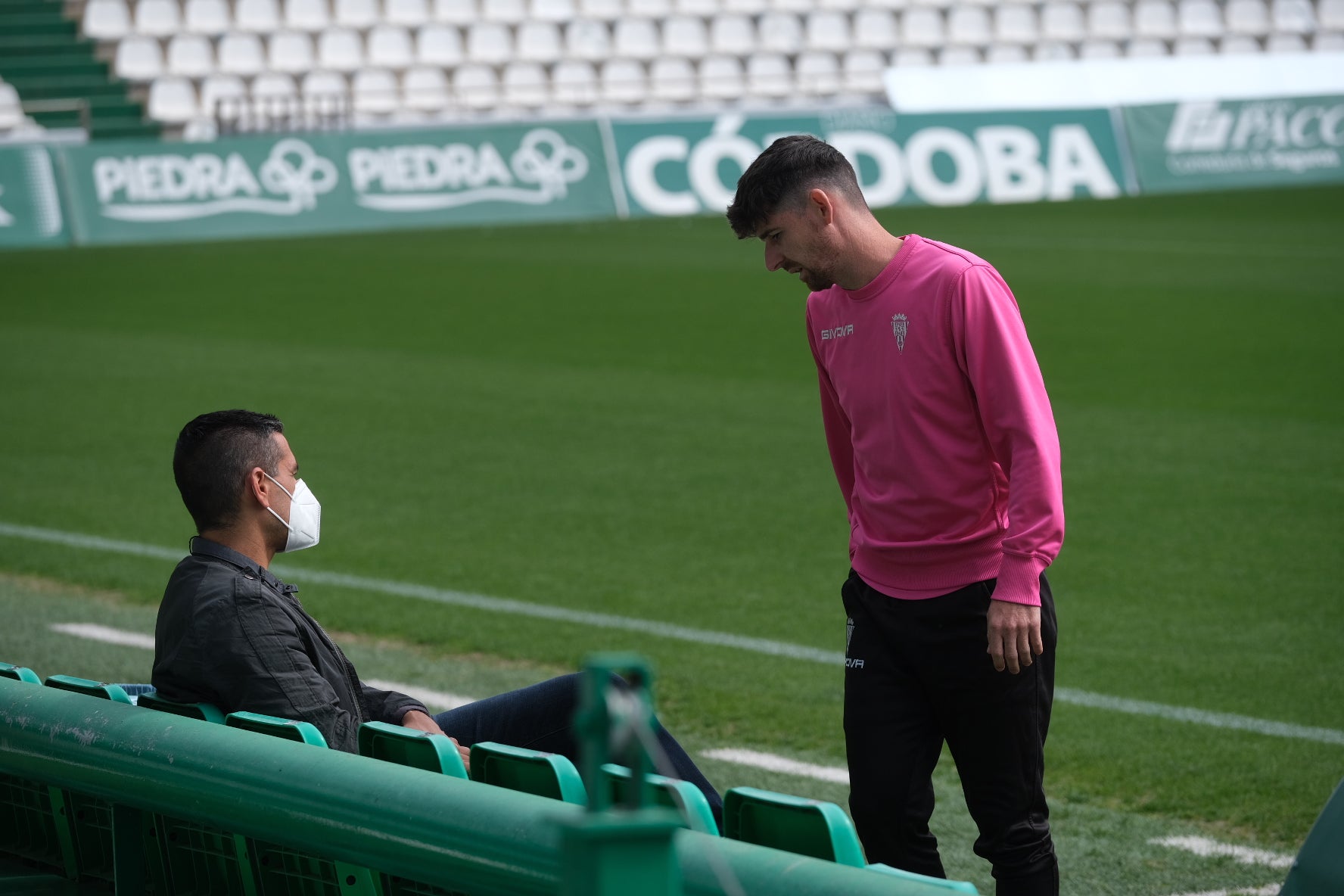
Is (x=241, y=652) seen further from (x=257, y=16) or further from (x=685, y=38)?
(x=685, y=38)

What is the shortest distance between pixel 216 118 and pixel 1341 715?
24334mm

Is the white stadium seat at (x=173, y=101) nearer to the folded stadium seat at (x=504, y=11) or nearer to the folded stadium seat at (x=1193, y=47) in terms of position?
the folded stadium seat at (x=504, y=11)

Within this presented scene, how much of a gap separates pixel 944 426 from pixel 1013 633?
465 mm

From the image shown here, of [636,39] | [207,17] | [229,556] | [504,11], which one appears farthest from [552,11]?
[229,556]

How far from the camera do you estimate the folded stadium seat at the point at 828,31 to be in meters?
38.4

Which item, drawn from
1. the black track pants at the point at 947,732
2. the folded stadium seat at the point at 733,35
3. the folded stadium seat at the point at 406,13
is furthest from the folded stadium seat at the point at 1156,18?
the black track pants at the point at 947,732

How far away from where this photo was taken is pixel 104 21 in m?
32.1

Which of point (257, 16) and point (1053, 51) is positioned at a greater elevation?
point (257, 16)

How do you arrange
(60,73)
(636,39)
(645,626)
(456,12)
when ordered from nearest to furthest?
(645,626)
(60,73)
(456,12)
(636,39)

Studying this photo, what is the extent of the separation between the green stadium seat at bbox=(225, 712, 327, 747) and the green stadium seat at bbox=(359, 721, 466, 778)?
10 cm

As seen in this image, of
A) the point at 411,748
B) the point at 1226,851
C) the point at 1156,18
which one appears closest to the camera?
the point at 411,748

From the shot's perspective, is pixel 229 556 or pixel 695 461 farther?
pixel 695 461

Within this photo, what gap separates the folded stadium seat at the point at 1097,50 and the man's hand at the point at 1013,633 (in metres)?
36.9

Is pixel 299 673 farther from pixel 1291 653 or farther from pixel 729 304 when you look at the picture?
Result: pixel 729 304
